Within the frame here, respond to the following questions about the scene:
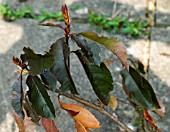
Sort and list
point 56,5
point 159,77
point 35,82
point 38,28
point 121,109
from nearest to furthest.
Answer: point 35,82 → point 121,109 → point 159,77 → point 38,28 → point 56,5

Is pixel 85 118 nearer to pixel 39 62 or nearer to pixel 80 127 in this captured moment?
pixel 80 127

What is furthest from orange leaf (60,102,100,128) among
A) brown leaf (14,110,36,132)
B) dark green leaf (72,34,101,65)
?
dark green leaf (72,34,101,65)

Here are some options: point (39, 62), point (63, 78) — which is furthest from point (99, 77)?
point (39, 62)

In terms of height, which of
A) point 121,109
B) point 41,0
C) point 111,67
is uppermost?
point 41,0

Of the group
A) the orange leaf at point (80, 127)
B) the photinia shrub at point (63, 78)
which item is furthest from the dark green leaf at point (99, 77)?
the orange leaf at point (80, 127)

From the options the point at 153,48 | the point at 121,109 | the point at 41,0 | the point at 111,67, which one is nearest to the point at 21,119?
the point at 121,109

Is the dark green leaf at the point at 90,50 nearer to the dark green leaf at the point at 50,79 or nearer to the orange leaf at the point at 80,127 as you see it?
the dark green leaf at the point at 50,79

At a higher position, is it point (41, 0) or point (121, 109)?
point (41, 0)

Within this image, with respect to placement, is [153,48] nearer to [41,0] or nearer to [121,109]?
[121,109]
